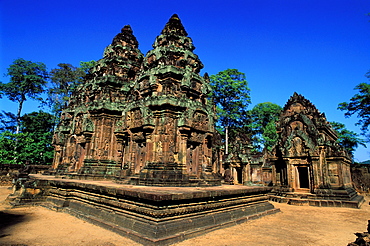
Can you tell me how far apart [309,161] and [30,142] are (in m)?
26.0

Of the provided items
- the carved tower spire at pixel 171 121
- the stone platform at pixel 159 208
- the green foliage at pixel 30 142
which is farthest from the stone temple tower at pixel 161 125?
the green foliage at pixel 30 142

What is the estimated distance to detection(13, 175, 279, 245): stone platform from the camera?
4.56m

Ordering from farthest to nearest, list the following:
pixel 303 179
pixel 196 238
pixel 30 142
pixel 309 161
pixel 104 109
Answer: pixel 30 142 < pixel 303 179 < pixel 309 161 < pixel 104 109 < pixel 196 238

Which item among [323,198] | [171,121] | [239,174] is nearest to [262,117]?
[239,174]

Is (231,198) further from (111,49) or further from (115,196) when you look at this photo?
(111,49)

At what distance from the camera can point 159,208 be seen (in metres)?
4.60

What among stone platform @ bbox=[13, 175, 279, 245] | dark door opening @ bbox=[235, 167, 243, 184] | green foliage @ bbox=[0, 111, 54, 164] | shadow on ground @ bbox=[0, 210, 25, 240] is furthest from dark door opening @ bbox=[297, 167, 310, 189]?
green foliage @ bbox=[0, 111, 54, 164]

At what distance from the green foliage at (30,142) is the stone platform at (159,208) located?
60.3 ft

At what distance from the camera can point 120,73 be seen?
13344 millimetres

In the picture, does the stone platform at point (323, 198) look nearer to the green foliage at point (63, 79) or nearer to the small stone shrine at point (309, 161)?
the small stone shrine at point (309, 161)

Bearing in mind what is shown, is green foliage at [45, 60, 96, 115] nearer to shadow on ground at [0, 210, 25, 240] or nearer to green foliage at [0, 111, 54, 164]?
green foliage at [0, 111, 54, 164]

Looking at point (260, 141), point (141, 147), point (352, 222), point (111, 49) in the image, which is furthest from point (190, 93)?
point (260, 141)

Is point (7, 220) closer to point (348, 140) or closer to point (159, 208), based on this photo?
point (159, 208)

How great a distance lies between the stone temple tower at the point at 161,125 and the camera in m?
7.74
